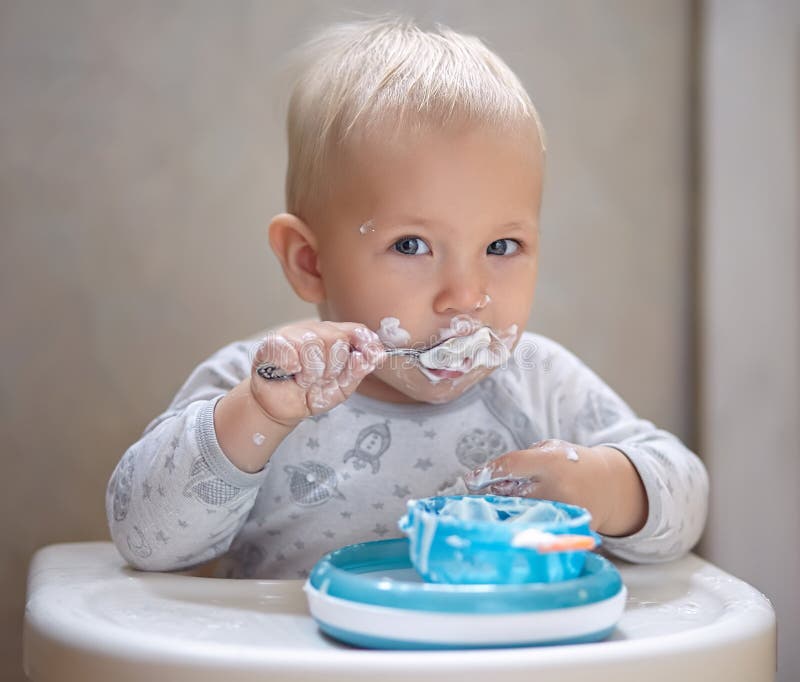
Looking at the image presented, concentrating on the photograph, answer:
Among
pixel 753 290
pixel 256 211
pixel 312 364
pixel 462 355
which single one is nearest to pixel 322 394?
pixel 312 364

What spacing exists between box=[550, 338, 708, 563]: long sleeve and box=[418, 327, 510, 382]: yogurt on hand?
0.15 metres

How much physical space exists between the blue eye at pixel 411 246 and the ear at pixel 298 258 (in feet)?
0.39

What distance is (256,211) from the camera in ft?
3.84

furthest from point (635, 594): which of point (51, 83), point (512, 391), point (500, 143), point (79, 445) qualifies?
point (51, 83)

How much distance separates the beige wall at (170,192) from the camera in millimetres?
1124

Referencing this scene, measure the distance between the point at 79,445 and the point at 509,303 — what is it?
590mm

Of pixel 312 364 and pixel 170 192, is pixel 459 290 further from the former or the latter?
pixel 170 192

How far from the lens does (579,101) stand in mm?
1213

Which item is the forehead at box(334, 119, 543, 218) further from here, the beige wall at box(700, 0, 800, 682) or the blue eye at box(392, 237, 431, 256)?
the beige wall at box(700, 0, 800, 682)

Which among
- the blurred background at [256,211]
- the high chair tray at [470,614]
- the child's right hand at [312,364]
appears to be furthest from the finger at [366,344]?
the blurred background at [256,211]

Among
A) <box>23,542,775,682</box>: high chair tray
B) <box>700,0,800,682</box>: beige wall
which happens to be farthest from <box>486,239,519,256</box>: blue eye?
<box>700,0,800,682</box>: beige wall

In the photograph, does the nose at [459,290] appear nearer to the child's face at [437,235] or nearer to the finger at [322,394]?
the child's face at [437,235]

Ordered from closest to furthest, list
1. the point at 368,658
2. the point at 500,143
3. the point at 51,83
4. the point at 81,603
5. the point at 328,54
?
the point at 368,658, the point at 81,603, the point at 500,143, the point at 328,54, the point at 51,83

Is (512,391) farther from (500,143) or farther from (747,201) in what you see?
(747,201)
